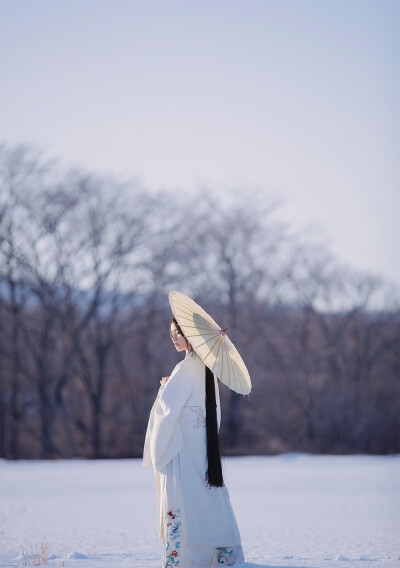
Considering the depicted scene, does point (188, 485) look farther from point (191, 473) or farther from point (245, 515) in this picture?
point (245, 515)

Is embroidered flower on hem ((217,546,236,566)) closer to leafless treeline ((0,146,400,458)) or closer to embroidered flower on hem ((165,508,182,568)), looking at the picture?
embroidered flower on hem ((165,508,182,568))

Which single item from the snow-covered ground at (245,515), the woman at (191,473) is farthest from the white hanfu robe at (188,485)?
the snow-covered ground at (245,515)

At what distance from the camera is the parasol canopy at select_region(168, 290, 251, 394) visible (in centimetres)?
578

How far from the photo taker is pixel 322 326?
3244 cm

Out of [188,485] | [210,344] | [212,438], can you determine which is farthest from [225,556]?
[210,344]

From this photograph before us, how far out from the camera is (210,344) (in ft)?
19.0

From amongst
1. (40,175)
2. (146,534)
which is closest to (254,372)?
(40,175)

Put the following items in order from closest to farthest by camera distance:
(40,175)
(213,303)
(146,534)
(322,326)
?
(146,534) < (40,175) < (213,303) < (322,326)

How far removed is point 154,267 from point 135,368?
3.78m

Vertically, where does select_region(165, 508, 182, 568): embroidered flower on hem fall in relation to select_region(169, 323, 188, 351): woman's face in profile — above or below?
below

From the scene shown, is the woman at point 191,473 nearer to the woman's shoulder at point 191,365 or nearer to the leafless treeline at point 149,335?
the woman's shoulder at point 191,365

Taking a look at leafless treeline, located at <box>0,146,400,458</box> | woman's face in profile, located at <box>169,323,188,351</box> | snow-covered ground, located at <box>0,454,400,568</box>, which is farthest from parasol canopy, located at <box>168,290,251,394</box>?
leafless treeline, located at <box>0,146,400,458</box>

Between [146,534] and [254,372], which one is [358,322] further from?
[146,534]

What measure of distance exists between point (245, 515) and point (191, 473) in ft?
17.2
